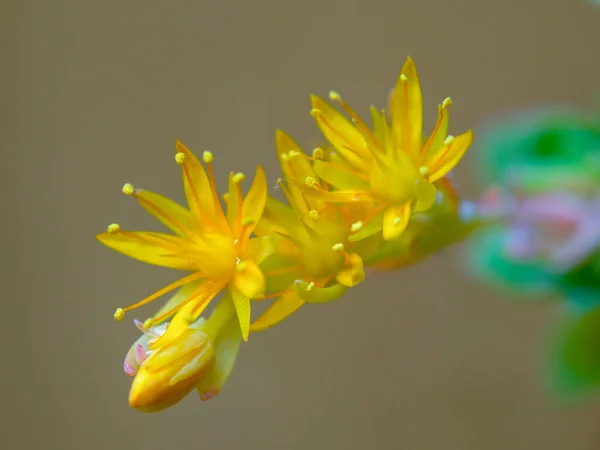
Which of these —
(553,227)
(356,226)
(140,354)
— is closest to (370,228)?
(356,226)

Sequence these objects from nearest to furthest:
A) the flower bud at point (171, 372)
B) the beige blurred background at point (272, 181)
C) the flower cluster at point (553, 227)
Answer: the flower bud at point (171, 372), the flower cluster at point (553, 227), the beige blurred background at point (272, 181)

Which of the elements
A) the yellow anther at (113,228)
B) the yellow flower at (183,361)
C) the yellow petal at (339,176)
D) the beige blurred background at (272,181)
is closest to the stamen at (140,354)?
the yellow flower at (183,361)

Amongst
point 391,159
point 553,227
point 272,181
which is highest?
point 391,159

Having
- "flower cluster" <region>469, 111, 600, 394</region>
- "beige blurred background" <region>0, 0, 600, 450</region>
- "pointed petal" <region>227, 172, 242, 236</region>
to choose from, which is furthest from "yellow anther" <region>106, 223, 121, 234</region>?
"beige blurred background" <region>0, 0, 600, 450</region>

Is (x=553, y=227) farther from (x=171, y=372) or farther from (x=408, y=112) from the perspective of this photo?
(x=171, y=372)

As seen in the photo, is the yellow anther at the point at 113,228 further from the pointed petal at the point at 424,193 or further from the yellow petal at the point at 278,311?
the pointed petal at the point at 424,193

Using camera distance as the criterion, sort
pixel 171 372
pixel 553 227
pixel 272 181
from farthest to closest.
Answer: pixel 272 181 < pixel 553 227 < pixel 171 372

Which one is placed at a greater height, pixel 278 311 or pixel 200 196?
pixel 200 196
